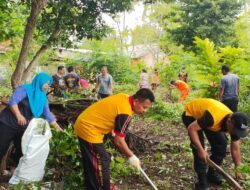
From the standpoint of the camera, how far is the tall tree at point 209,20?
18.3 meters

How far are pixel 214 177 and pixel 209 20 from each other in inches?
598

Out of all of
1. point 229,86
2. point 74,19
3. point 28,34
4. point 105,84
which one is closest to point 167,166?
point 229,86

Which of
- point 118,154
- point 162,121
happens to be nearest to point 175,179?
point 118,154

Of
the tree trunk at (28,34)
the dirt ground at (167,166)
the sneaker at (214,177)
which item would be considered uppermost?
the tree trunk at (28,34)

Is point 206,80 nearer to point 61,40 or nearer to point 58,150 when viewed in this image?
point 61,40

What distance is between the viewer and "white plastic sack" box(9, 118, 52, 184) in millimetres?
4066

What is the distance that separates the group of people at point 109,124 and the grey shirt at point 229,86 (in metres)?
3.68

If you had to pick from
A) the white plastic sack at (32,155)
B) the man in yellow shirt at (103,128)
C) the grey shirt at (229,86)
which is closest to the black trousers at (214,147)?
the man in yellow shirt at (103,128)

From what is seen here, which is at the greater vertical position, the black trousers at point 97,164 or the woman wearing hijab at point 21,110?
the woman wearing hijab at point 21,110

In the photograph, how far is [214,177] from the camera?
4.77 meters

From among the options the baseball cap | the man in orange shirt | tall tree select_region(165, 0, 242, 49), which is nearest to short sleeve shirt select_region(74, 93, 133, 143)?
the baseball cap

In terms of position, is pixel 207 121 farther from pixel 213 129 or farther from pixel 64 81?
pixel 64 81

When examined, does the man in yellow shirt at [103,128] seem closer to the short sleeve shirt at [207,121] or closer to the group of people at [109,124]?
the group of people at [109,124]

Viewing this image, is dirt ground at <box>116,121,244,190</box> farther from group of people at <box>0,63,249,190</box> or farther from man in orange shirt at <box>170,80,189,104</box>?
man in orange shirt at <box>170,80,189,104</box>
